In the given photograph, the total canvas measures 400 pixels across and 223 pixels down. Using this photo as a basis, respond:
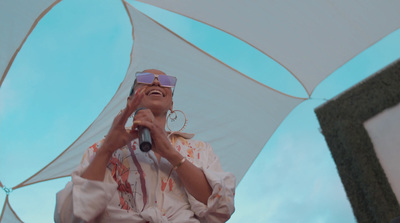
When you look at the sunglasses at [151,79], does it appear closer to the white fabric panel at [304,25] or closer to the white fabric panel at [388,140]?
the white fabric panel at [304,25]

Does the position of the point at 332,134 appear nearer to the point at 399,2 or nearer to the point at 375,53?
the point at 375,53

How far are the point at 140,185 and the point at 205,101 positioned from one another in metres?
2.88

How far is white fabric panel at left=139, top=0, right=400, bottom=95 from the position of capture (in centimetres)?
330

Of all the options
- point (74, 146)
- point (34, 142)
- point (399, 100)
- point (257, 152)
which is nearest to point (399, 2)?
point (399, 100)

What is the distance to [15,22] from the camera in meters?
3.25

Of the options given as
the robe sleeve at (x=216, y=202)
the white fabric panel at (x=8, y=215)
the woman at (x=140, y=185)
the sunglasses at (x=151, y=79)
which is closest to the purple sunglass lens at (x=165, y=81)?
the sunglasses at (x=151, y=79)

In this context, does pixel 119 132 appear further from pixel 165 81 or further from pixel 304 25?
pixel 304 25

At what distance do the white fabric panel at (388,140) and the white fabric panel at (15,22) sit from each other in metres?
2.83

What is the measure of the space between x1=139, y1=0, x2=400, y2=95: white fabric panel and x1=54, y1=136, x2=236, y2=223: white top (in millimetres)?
2295

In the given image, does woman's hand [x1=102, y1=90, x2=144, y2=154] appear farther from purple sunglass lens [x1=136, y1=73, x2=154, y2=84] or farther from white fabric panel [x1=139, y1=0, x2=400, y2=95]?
white fabric panel [x1=139, y1=0, x2=400, y2=95]

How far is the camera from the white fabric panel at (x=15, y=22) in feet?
10.4

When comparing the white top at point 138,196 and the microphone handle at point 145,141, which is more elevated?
the microphone handle at point 145,141

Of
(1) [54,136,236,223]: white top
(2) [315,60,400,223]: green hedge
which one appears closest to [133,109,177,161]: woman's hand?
(1) [54,136,236,223]: white top

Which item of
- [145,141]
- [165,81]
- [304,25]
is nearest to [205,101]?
[304,25]
